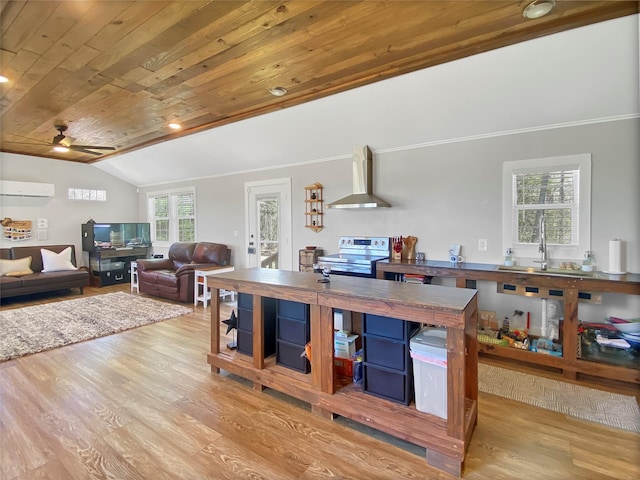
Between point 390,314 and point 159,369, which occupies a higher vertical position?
point 390,314

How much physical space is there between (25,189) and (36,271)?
1.61 metres

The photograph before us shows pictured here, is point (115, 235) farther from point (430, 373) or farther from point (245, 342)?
point (430, 373)

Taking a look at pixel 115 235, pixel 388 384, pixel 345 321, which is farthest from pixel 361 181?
pixel 115 235

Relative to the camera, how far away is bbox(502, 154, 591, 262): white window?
10.3ft

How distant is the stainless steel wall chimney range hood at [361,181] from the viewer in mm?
4160

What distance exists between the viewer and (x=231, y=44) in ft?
7.88

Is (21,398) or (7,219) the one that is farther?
(7,219)

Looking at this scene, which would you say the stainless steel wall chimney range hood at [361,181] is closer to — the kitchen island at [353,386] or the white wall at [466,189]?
the white wall at [466,189]

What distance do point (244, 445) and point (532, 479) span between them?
1585 mm

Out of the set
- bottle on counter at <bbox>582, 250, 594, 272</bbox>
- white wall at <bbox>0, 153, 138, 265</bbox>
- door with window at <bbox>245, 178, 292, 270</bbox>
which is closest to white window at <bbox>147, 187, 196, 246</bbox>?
white wall at <bbox>0, 153, 138, 265</bbox>

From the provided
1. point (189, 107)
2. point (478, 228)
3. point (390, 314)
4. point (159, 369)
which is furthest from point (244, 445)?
point (189, 107)

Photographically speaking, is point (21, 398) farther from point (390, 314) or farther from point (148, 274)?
point (148, 274)

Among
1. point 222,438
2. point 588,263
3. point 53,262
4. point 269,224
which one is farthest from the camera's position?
point 53,262

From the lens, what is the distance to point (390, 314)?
1.92m
